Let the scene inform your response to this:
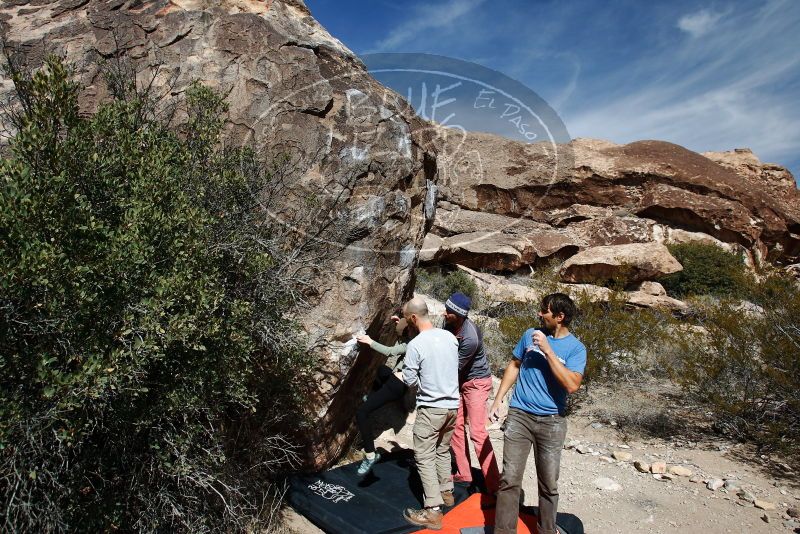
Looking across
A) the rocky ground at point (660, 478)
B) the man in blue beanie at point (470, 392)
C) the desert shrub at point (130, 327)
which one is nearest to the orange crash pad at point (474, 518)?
the man in blue beanie at point (470, 392)

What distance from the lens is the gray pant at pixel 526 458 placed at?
10.8ft

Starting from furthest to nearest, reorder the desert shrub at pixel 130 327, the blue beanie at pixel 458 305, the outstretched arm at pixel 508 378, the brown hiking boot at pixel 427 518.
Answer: the blue beanie at pixel 458 305, the brown hiking boot at pixel 427 518, the outstretched arm at pixel 508 378, the desert shrub at pixel 130 327

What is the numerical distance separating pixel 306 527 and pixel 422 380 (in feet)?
4.33

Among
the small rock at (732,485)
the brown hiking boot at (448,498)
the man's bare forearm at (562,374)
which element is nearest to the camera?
the man's bare forearm at (562,374)

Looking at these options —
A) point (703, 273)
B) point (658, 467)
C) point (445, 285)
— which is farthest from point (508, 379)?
→ point (703, 273)

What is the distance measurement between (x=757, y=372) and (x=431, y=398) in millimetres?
4237

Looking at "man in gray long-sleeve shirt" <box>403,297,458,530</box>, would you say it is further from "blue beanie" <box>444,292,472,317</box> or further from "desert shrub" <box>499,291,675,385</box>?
"desert shrub" <box>499,291,675,385</box>

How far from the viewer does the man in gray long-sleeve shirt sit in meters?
3.63

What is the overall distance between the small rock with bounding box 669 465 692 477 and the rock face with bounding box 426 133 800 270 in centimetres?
1175

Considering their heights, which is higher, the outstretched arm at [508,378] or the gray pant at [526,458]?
the outstretched arm at [508,378]

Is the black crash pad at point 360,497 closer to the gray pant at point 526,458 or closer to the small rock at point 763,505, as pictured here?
the gray pant at point 526,458

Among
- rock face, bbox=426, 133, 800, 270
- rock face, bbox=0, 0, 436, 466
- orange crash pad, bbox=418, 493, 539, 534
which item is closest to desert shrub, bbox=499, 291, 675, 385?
rock face, bbox=0, 0, 436, 466

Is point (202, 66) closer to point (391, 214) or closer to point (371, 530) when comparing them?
point (391, 214)

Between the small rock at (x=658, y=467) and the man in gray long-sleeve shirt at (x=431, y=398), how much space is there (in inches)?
89.2
